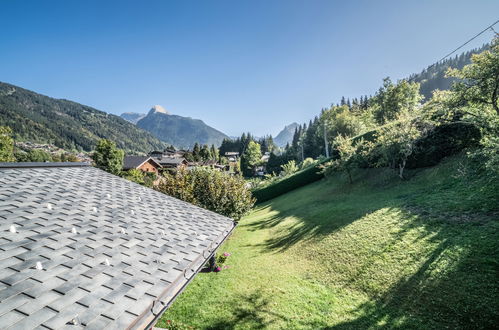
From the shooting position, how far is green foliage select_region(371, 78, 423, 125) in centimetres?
4231

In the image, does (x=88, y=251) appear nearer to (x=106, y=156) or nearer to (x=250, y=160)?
(x=106, y=156)

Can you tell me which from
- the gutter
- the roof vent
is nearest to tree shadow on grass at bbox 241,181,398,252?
the gutter

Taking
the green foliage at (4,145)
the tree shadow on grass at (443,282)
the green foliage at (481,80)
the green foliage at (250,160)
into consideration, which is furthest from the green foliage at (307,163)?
the green foliage at (4,145)

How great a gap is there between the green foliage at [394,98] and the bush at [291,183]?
20.2m

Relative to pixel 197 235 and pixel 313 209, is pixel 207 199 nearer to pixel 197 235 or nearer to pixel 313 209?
pixel 313 209

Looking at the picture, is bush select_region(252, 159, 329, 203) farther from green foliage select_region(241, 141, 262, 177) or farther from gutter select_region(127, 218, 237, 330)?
green foliage select_region(241, 141, 262, 177)

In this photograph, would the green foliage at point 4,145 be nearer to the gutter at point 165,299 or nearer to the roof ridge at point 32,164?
the roof ridge at point 32,164

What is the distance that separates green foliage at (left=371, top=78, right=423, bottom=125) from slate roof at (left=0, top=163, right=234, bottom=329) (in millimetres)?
45530

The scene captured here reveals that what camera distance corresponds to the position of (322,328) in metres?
7.50

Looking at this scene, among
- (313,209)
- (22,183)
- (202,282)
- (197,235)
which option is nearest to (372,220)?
(313,209)

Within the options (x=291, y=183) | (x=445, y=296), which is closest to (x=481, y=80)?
(x=445, y=296)

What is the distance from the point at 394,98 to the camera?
42.8m

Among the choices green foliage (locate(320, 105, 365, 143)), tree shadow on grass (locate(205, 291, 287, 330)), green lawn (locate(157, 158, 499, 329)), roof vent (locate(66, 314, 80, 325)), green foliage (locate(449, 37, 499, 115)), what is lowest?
tree shadow on grass (locate(205, 291, 287, 330))

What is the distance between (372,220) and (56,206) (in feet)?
47.9
